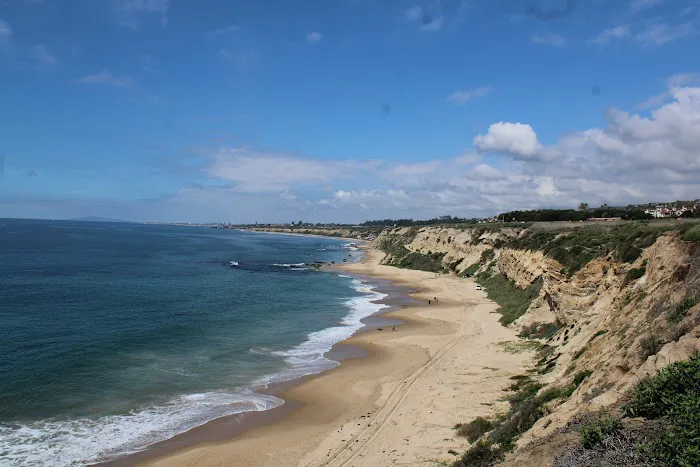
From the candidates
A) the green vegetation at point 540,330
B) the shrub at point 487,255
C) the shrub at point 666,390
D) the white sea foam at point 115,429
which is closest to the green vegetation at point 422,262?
the shrub at point 487,255

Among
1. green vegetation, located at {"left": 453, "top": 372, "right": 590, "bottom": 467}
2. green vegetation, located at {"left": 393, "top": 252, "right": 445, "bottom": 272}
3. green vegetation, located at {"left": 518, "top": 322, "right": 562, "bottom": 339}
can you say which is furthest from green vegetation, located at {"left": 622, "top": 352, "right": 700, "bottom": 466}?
green vegetation, located at {"left": 393, "top": 252, "right": 445, "bottom": 272}

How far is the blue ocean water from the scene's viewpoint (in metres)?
18.5

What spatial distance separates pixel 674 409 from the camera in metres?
8.11

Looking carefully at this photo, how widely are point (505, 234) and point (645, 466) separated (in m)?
67.9

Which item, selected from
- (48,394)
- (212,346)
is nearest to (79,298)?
(212,346)

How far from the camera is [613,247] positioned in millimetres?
31922

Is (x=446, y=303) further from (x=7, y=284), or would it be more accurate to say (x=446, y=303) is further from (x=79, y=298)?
(x=7, y=284)

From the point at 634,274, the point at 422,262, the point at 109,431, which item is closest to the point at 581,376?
the point at 634,274

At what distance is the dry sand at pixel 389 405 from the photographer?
16.0 m

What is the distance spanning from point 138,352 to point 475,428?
21.8m

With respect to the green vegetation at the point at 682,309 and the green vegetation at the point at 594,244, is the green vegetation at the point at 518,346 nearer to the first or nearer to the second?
the green vegetation at the point at 594,244

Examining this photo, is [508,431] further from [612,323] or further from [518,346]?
[518,346]

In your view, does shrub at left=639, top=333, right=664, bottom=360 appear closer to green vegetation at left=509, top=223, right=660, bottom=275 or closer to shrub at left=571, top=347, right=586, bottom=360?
shrub at left=571, top=347, right=586, bottom=360

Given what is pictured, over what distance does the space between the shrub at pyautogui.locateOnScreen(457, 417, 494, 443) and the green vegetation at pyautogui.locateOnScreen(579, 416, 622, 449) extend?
295 inches
